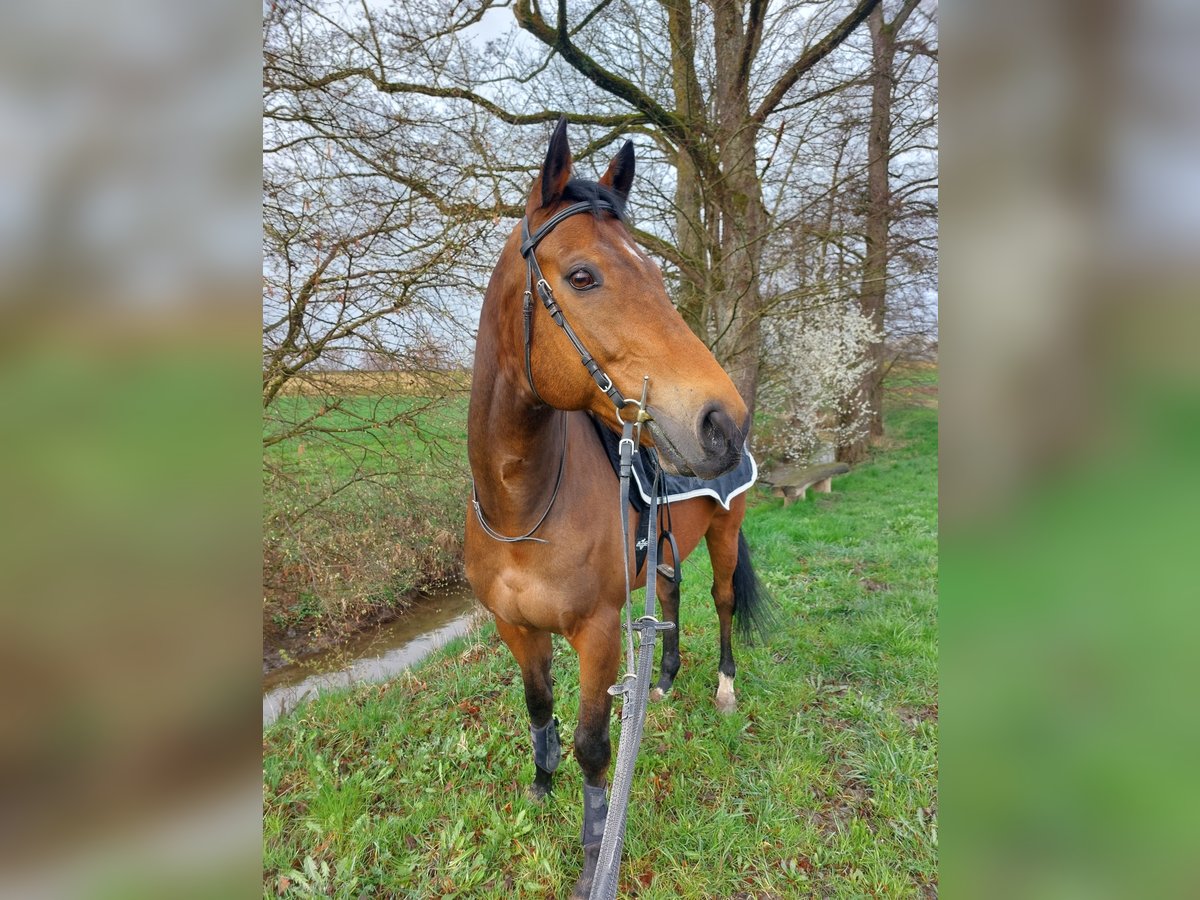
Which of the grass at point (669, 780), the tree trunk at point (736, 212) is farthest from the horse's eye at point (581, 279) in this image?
the tree trunk at point (736, 212)

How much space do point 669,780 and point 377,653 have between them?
3495 millimetres

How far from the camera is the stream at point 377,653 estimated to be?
440 centimetres

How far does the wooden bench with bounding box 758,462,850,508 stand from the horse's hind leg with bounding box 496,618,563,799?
7.24 meters

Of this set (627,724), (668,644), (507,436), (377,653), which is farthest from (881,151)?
(377,653)

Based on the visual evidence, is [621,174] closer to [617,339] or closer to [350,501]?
[617,339]

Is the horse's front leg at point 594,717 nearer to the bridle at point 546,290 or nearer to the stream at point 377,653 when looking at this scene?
the bridle at point 546,290

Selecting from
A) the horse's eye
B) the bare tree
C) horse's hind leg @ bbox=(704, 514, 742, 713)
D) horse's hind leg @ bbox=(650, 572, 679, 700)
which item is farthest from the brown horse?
the bare tree

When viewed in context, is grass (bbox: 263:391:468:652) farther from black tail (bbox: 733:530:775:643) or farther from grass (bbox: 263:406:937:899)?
black tail (bbox: 733:530:775:643)

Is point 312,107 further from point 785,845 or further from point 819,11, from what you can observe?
point 785,845

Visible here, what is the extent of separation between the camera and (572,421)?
228cm

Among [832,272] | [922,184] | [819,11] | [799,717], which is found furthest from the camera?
[832,272]

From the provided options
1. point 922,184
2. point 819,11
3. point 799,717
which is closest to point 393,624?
point 799,717
